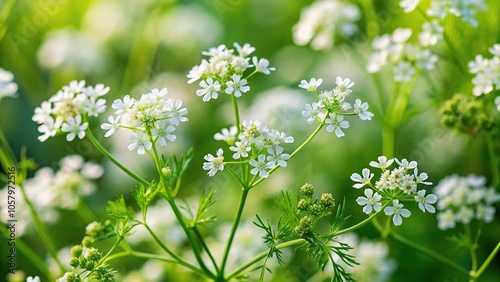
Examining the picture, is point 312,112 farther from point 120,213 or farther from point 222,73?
point 120,213

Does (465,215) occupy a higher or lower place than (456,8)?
lower

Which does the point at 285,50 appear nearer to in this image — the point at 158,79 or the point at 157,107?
the point at 158,79

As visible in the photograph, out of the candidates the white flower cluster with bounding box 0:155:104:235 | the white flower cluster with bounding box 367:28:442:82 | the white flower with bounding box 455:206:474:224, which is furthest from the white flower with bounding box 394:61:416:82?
the white flower cluster with bounding box 0:155:104:235

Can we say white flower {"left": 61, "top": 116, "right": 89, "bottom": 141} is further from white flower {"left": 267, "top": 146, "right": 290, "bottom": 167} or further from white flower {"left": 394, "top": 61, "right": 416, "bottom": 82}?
white flower {"left": 394, "top": 61, "right": 416, "bottom": 82}

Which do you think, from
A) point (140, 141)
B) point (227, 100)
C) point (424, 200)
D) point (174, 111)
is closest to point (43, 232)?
point (140, 141)

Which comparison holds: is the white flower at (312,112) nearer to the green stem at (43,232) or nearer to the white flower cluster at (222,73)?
the white flower cluster at (222,73)

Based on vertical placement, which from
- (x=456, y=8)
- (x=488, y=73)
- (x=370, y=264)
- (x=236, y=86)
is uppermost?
(x=236, y=86)
